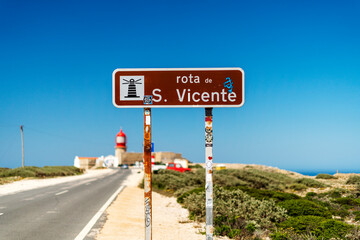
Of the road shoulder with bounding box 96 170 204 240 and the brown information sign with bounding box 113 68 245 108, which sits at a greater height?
the brown information sign with bounding box 113 68 245 108

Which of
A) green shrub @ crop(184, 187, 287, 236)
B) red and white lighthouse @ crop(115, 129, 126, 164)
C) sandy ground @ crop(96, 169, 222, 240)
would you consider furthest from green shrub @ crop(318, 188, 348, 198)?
red and white lighthouse @ crop(115, 129, 126, 164)

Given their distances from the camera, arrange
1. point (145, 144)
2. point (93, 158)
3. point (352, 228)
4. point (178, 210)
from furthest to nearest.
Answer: point (93, 158)
point (178, 210)
point (352, 228)
point (145, 144)

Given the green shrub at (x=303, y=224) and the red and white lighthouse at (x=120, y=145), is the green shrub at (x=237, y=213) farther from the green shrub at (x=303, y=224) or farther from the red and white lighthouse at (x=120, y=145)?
the red and white lighthouse at (x=120, y=145)

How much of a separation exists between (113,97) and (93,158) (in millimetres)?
113152

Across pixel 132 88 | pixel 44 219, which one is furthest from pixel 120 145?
pixel 132 88

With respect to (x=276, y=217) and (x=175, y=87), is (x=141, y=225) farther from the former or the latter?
(x=175, y=87)

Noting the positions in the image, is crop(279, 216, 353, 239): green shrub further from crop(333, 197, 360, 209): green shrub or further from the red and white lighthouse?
the red and white lighthouse

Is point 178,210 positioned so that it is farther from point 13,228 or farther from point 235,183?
point 235,183

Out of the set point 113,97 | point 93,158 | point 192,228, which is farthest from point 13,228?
point 93,158

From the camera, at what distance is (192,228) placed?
348 inches

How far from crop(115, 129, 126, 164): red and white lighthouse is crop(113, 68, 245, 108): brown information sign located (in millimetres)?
113633

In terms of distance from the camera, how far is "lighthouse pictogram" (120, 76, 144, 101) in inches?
162

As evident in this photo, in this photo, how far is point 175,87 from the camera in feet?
13.6

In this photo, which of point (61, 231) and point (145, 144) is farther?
point (61, 231)
